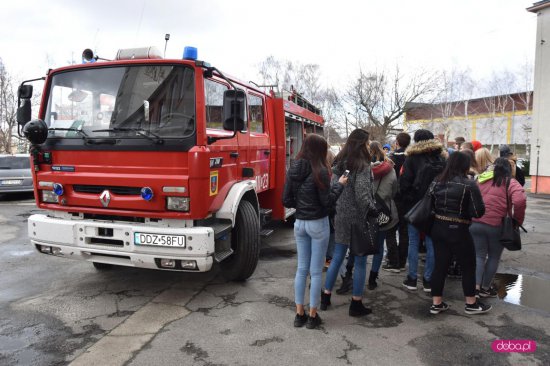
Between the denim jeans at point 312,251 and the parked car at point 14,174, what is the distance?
40.1ft

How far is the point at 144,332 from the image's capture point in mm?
3736

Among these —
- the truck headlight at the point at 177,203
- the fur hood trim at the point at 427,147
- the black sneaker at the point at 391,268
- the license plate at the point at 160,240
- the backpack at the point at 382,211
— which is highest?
the fur hood trim at the point at 427,147

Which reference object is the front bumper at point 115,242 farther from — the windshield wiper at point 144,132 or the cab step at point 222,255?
the windshield wiper at point 144,132

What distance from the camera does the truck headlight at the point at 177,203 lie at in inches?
161

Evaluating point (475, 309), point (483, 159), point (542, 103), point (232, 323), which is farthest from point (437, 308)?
point (542, 103)

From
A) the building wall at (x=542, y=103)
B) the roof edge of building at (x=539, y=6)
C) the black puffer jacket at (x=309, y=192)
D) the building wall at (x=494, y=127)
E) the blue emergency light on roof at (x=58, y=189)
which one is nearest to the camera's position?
the black puffer jacket at (x=309, y=192)

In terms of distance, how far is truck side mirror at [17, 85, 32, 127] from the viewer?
4.94m

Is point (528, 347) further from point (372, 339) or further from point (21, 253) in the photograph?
point (21, 253)

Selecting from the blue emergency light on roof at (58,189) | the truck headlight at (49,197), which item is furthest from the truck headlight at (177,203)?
the truck headlight at (49,197)

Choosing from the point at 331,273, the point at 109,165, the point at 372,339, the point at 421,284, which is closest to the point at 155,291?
the point at 109,165

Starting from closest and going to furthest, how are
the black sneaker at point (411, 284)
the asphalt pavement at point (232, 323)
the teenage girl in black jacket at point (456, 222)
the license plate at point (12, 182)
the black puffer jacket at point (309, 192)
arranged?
the asphalt pavement at point (232, 323) < the black puffer jacket at point (309, 192) < the teenage girl in black jacket at point (456, 222) < the black sneaker at point (411, 284) < the license plate at point (12, 182)

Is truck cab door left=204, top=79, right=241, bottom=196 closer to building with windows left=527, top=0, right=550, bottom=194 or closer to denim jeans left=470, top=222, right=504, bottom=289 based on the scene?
denim jeans left=470, top=222, right=504, bottom=289

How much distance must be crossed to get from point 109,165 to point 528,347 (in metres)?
4.18

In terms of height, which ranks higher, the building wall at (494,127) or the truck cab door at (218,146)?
the building wall at (494,127)
